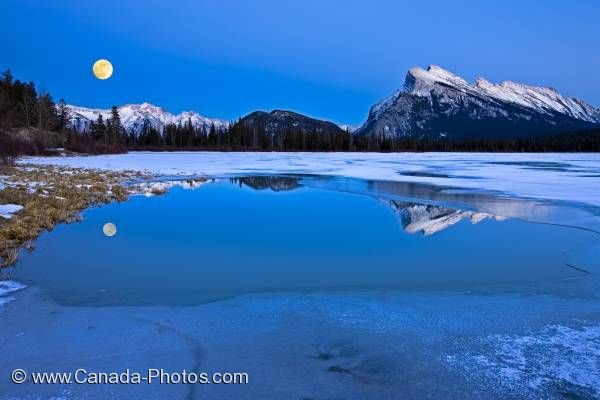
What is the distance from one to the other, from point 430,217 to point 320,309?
831 cm

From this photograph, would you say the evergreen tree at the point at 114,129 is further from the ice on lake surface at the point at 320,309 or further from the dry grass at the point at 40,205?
the ice on lake surface at the point at 320,309

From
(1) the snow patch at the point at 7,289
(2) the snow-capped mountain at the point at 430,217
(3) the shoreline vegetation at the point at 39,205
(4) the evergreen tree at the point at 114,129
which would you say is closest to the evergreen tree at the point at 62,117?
(4) the evergreen tree at the point at 114,129

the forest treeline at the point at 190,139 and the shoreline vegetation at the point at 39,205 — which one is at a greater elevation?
the forest treeline at the point at 190,139

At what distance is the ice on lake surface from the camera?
4211 mm

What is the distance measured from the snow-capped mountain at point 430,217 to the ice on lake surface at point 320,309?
0.17m

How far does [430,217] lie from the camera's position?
13469 mm

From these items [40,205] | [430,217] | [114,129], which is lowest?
[430,217]

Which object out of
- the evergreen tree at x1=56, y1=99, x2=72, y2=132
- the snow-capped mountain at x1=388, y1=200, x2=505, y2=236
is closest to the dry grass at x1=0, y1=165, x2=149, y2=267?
the snow-capped mountain at x1=388, y1=200, x2=505, y2=236

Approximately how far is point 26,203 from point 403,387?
1321cm

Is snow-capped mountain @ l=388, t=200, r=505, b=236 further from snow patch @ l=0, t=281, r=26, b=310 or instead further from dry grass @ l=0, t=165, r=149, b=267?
dry grass @ l=0, t=165, r=149, b=267

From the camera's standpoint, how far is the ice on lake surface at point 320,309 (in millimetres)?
4211

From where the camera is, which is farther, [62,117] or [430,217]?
[62,117]

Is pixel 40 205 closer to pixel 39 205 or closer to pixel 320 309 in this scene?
pixel 39 205

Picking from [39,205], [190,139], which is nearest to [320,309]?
[39,205]
